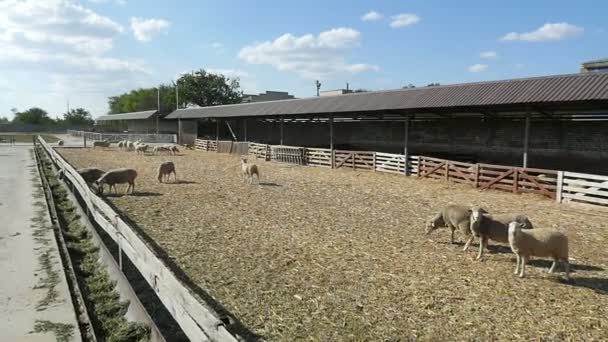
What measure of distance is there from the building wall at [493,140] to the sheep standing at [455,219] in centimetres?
1239

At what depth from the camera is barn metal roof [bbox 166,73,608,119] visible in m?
14.3

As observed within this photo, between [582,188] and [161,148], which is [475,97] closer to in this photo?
[582,188]

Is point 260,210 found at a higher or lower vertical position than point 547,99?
lower

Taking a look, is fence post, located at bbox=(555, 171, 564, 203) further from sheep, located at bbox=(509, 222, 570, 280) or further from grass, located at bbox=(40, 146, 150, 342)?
grass, located at bbox=(40, 146, 150, 342)

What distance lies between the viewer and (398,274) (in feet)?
22.6

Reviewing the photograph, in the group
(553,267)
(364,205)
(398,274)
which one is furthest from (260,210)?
(553,267)

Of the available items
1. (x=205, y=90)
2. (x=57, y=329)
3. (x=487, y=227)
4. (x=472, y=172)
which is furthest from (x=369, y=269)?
(x=205, y=90)

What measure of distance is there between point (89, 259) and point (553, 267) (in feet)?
25.8

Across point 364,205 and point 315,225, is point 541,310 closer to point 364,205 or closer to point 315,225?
point 315,225

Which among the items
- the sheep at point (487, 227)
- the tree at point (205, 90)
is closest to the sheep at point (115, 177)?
the sheep at point (487, 227)

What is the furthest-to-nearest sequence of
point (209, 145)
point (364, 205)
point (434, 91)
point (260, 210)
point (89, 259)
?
point (209, 145) → point (434, 91) → point (364, 205) → point (260, 210) → point (89, 259)

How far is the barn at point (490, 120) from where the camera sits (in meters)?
15.7

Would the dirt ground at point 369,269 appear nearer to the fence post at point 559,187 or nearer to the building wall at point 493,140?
the fence post at point 559,187

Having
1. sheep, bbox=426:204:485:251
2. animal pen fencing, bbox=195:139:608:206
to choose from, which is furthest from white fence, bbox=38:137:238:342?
animal pen fencing, bbox=195:139:608:206
